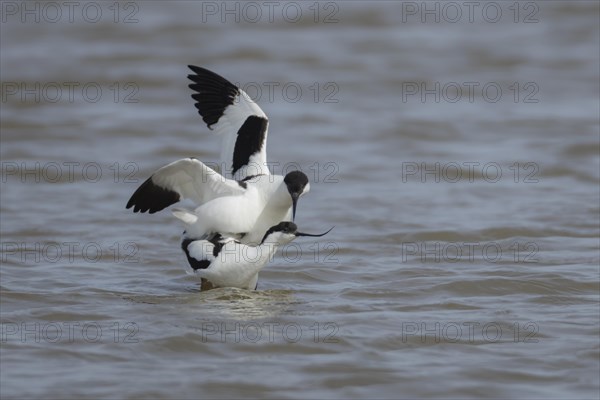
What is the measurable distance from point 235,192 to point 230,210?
0.61ft

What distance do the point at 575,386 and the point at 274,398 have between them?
1.63 m

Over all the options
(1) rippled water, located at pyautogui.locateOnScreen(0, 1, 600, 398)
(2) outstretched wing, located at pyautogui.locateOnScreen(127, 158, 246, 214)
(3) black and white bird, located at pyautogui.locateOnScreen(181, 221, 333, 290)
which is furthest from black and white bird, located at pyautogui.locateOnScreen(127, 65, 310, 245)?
(1) rippled water, located at pyautogui.locateOnScreen(0, 1, 600, 398)

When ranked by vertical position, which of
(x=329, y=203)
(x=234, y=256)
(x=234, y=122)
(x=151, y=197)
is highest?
(x=234, y=122)

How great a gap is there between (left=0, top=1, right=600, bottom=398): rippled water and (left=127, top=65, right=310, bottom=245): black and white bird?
1.64ft

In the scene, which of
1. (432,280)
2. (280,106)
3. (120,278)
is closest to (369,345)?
(432,280)

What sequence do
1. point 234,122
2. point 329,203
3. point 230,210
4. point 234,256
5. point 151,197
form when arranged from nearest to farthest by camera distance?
1. point 234,256
2. point 230,210
3. point 151,197
4. point 234,122
5. point 329,203

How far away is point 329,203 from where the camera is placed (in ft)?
36.3

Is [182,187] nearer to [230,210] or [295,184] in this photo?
[230,210]

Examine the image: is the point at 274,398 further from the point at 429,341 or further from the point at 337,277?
the point at 337,277

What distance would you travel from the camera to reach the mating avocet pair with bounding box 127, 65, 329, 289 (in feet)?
26.2

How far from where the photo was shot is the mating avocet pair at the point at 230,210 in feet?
26.2

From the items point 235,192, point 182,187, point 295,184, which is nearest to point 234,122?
point 182,187

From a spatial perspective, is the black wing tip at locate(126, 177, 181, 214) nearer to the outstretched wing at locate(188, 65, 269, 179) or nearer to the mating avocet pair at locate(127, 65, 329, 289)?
the mating avocet pair at locate(127, 65, 329, 289)

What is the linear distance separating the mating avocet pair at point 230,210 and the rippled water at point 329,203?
0.91 ft
